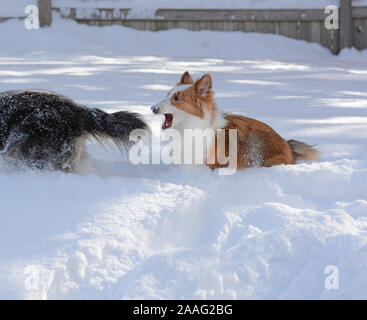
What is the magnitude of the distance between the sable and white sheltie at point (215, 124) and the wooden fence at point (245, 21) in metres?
5.78

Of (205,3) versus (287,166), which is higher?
(205,3)

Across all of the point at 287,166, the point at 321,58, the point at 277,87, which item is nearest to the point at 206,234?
the point at 287,166

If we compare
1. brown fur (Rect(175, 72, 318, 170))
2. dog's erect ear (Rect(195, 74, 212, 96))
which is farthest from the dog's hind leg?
dog's erect ear (Rect(195, 74, 212, 96))

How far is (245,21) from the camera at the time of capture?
9.26 metres

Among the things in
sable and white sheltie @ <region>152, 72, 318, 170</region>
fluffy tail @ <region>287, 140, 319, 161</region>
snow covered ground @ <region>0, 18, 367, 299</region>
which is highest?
Answer: sable and white sheltie @ <region>152, 72, 318, 170</region>

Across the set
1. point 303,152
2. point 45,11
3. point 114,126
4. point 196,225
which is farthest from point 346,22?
point 196,225

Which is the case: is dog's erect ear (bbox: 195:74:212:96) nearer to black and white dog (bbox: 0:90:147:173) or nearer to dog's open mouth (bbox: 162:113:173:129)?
dog's open mouth (bbox: 162:113:173:129)

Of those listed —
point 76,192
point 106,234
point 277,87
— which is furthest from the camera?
point 277,87

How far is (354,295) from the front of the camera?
207 cm

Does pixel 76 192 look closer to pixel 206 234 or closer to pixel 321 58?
pixel 206 234

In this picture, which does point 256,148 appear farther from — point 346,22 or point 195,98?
point 346,22

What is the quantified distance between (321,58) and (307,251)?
23.3 feet

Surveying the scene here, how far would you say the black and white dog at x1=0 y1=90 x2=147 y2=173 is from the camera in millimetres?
3305
